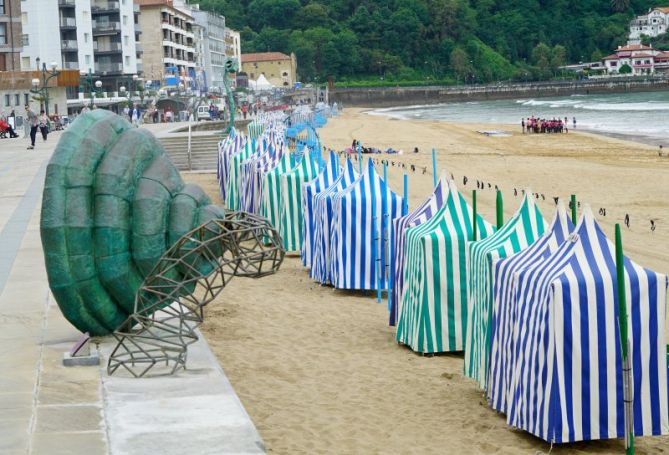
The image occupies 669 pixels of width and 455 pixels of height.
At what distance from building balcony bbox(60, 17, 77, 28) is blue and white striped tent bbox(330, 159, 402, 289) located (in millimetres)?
91658

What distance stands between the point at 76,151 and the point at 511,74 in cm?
19300

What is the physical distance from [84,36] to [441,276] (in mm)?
98243

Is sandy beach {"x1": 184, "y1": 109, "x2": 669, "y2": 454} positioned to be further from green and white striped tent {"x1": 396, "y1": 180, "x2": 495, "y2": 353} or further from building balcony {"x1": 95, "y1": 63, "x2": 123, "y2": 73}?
building balcony {"x1": 95, "y1": 63, "x2": 123, "y2": 73}

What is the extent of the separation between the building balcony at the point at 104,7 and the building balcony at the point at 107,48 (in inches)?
117

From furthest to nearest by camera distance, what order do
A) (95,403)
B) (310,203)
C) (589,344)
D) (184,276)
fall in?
1. (310,203)
2. (184,276)
3. (95,403)
4. (589,344)

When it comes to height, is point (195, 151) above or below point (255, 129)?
below

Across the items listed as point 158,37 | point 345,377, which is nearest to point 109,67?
point 158,37

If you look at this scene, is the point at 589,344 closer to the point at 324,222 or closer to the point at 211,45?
the point at 324,222

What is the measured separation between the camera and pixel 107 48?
109m

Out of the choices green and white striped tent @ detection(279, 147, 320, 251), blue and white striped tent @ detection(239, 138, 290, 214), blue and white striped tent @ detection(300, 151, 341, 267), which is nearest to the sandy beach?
blue and white striped tent @ detection(300, 151, 341, 267)

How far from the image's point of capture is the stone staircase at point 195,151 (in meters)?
37.7

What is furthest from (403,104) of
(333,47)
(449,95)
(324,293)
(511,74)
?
(324,293)

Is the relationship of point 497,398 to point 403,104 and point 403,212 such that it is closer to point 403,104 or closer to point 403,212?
point 403,212

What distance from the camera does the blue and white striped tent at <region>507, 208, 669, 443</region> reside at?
8.12 metres
